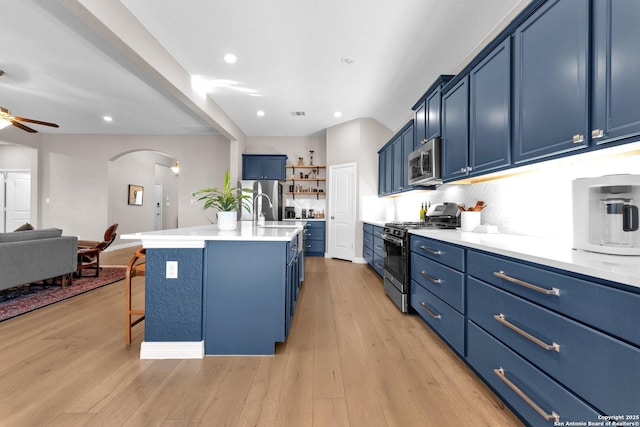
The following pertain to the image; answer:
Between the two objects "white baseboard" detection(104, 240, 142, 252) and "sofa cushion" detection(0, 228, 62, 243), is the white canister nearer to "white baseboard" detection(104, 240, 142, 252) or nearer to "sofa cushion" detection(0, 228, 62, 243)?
"sofa cushion" detection(0, 228, 62, 243)

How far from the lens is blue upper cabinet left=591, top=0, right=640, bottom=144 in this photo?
1193 millimetres

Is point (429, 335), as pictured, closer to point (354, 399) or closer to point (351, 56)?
point (354, 399)

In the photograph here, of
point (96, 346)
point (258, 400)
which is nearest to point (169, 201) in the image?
point (96, 346)

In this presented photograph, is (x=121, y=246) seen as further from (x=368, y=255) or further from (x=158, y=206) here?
(x=368, y=255)

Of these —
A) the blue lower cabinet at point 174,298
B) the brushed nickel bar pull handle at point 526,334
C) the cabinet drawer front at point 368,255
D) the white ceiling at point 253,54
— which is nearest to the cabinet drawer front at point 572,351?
the brushed nickel bar pull handle at point 526,334

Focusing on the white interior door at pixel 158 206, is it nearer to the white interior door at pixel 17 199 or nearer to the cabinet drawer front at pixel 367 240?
the white interior door at pixel 17 199

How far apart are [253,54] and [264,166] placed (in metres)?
3.53

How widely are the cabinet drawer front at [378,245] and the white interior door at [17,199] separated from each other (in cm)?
954

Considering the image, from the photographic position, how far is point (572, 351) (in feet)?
3.68

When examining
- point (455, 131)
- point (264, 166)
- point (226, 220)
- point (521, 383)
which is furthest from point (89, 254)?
point (521, 383)

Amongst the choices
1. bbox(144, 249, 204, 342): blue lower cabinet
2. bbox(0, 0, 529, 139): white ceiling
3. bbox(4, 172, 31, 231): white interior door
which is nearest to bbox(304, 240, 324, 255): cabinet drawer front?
bbox(0, 0, 529, 139): white ceiling

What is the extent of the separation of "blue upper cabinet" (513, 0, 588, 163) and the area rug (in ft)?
15.7

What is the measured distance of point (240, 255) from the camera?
7.06 ft

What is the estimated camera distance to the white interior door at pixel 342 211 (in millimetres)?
6230
